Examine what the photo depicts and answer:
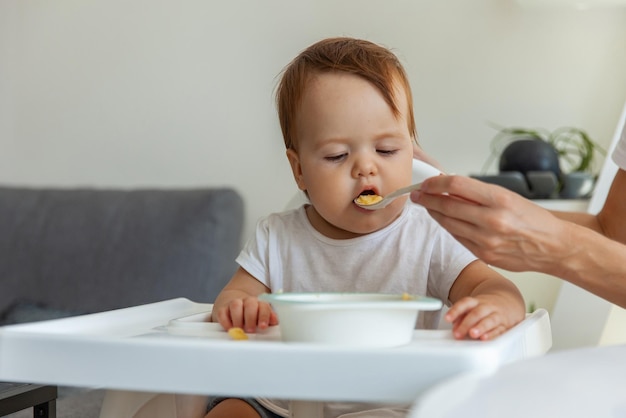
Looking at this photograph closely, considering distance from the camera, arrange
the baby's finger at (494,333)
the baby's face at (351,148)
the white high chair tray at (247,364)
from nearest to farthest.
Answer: the white high chair tray at (247,364), the baby's finger at (494,333), the baby's face at (351,148)

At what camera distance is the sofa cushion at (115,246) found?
268cm

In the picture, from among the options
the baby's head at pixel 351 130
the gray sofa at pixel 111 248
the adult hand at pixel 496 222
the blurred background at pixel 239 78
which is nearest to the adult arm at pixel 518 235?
the adult hand at pixel 496 222

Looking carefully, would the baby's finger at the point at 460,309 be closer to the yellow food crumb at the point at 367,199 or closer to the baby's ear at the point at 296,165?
the yellow food crumb at the point at 367,199

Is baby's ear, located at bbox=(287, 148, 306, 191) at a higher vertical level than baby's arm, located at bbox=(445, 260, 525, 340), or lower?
higher

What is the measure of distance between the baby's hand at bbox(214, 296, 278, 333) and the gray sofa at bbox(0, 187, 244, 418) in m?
1.60

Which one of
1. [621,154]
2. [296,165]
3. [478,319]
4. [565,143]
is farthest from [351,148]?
[565,143]

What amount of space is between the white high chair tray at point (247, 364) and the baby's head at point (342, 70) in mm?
496

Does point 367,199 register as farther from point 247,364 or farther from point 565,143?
point 565,143

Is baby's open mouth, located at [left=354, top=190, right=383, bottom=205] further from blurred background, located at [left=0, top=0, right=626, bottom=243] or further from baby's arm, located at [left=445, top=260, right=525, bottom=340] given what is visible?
blurred background, located at [left=0, top=0, right=626, bottom=243]

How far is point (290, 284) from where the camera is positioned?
4.34ft

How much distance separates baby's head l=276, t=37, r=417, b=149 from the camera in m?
1.24

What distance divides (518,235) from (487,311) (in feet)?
0.44

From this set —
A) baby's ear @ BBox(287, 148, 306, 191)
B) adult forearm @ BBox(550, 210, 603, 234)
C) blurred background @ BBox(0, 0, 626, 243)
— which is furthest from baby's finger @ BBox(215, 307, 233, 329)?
blurred background @ BBox(0, 0, 626, 243)

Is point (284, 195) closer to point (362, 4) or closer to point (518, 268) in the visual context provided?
point (362, 4)
